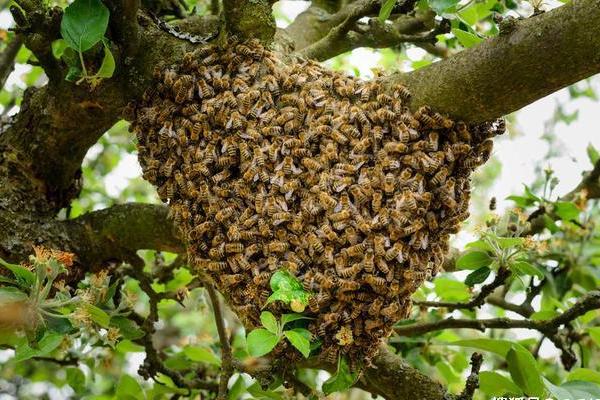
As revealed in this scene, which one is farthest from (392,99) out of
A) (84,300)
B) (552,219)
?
(552,219)

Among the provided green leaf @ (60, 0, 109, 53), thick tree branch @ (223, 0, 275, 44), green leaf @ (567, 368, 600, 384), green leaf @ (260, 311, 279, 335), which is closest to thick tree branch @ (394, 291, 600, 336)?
green leaf @ (567, 368, 600, 384)

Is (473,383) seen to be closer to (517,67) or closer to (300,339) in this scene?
(300,339)

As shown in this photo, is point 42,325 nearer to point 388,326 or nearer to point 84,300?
point 84,300

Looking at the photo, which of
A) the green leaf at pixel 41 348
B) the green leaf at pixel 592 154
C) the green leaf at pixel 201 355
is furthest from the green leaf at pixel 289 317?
the green leaf at pixel 592 154

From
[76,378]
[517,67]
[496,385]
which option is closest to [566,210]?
[496,385]

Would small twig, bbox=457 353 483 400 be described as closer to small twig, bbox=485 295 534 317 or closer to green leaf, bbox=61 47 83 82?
small twig, bbox=485 295 534 317

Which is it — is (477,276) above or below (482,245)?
below

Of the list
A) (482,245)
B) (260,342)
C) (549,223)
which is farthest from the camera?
(549,223)
